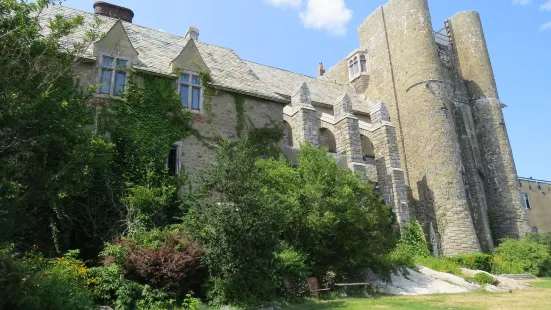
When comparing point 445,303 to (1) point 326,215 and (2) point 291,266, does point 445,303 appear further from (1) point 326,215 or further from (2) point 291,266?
(2) point 291,266

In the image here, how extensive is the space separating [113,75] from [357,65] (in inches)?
970

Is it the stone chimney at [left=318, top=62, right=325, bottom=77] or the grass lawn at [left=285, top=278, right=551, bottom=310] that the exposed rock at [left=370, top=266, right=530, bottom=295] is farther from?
the stone chimney at [left=318, top=62, right=325, bottom=77]

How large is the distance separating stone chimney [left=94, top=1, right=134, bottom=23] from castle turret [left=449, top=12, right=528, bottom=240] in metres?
26.5

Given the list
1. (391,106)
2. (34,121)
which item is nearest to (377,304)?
(34,121)

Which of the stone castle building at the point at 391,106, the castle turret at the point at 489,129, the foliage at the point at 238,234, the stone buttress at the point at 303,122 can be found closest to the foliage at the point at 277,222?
the foliage at the point at 238,234

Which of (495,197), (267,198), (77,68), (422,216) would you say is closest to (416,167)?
(422,216)

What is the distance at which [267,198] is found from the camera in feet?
39.3

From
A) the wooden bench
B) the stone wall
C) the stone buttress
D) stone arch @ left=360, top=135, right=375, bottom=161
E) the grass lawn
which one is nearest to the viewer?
the grass lawn

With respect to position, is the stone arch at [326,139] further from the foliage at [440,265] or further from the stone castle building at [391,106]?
the foliage at [440,265]

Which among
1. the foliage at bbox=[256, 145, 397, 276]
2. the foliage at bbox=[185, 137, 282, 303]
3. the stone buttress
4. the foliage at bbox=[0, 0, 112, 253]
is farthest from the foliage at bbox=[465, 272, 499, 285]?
the foliage at bbox=[0, 0, 112, 253]

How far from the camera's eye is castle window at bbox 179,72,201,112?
57.9 feet

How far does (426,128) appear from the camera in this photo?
2891 cm

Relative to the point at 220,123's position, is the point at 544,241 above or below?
below

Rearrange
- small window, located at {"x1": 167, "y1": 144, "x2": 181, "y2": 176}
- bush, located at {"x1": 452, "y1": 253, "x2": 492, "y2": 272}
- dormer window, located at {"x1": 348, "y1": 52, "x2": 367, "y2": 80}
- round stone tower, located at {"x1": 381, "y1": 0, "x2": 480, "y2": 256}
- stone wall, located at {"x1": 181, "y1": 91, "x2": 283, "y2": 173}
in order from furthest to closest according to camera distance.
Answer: dormer window, located at {"x1": 348, "y1": 52, "x2": 367, "y2": 80}, round stone tower, located at {"x1": 381, "y1": 0, "x2": 480, "y2": 256}, bush, located at {"x1": 452, "y1": 253, "x2": 492, "y2": 272}, stone wall, located at {"x1": 181, "y1": 91, "x2": 283, "y2": 173}, small window, located at {"x1": 167, "y1": 144, "x2": 181, "y2": 176}
